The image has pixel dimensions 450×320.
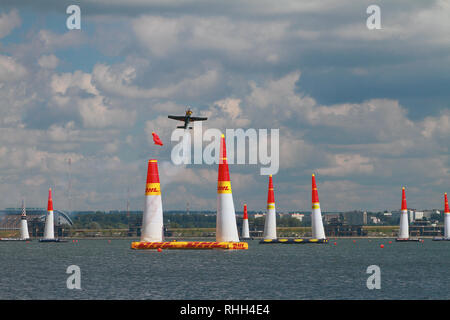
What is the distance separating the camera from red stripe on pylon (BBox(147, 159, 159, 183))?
79.4 m

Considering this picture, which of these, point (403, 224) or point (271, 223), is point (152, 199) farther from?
point (403, 224)

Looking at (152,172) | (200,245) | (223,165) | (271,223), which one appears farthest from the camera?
(271,223)

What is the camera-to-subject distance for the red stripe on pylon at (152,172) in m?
79.4

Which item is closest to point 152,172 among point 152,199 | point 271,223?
point 152,199

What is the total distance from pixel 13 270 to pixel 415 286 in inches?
1586

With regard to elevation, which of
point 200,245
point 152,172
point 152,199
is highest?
point 152,172

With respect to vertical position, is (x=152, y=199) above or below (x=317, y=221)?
above

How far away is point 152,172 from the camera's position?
79438 mm

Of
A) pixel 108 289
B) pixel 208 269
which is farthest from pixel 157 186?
pixel 108 289

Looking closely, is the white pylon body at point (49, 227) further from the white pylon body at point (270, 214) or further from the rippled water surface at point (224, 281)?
the rippled water surface at point (224, 281)

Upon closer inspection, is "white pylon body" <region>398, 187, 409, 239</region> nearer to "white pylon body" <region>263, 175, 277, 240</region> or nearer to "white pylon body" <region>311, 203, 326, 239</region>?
"white pylon body" <region>311, 203, 326, 239</region>

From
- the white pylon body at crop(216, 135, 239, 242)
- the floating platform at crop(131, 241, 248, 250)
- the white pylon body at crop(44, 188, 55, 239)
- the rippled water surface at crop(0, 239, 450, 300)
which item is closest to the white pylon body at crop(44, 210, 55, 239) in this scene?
the white pylon body at crop(44, 188, 55, 239)

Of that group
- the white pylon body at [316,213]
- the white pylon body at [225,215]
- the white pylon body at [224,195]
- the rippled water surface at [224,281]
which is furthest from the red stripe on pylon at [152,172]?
the white pylon body at [316,213]
